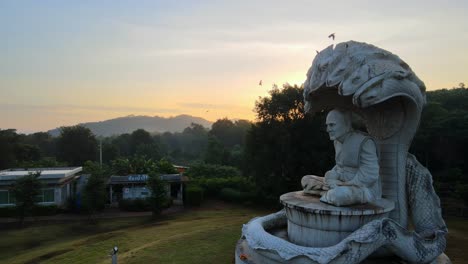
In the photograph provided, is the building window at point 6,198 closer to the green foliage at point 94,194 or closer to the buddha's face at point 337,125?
the green foliage at point 94,194

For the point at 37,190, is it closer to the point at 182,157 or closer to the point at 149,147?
the point at 149,147

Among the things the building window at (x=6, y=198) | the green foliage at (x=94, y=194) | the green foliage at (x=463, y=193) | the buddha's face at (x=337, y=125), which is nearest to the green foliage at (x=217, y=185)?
the green foliage at (x=94, y=194)

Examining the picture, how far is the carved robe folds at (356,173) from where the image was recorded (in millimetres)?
6734

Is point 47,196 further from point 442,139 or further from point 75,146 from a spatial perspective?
point 442,139

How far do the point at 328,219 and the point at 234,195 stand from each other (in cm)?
2273

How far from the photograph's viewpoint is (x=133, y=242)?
15.2m

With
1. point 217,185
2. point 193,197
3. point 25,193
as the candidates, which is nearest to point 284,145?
point 193,197

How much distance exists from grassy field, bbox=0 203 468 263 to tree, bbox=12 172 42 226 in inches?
45.1

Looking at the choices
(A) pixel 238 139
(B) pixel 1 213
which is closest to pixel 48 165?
(B) pixel 1 213

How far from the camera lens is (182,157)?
69.2m

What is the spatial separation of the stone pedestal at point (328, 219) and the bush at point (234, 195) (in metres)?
21.1

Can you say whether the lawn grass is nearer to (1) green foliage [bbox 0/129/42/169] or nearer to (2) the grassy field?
(2) the grassy field

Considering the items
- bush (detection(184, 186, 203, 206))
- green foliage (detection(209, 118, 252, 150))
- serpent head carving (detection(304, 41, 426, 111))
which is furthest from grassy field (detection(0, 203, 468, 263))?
green foliage (detection(209, 118, 252, 150))

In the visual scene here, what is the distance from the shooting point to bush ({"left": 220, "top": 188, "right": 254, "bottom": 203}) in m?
28.3
